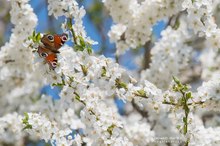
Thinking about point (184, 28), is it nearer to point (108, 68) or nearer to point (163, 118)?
point (163, 118)

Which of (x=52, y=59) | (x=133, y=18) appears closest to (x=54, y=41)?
(x=52, y=59)

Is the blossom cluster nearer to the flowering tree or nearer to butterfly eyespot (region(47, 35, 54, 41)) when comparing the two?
the flowering tree

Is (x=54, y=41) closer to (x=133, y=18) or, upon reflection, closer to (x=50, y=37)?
(x=50, y=37)

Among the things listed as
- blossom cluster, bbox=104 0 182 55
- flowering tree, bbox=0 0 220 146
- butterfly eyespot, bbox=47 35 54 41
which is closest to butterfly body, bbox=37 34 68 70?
butterfly eyespot, bbox=47 35 54 41

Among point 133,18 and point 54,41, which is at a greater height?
point 133,18

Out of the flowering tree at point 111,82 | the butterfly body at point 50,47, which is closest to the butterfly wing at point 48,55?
the butterfly body at point 50,47
